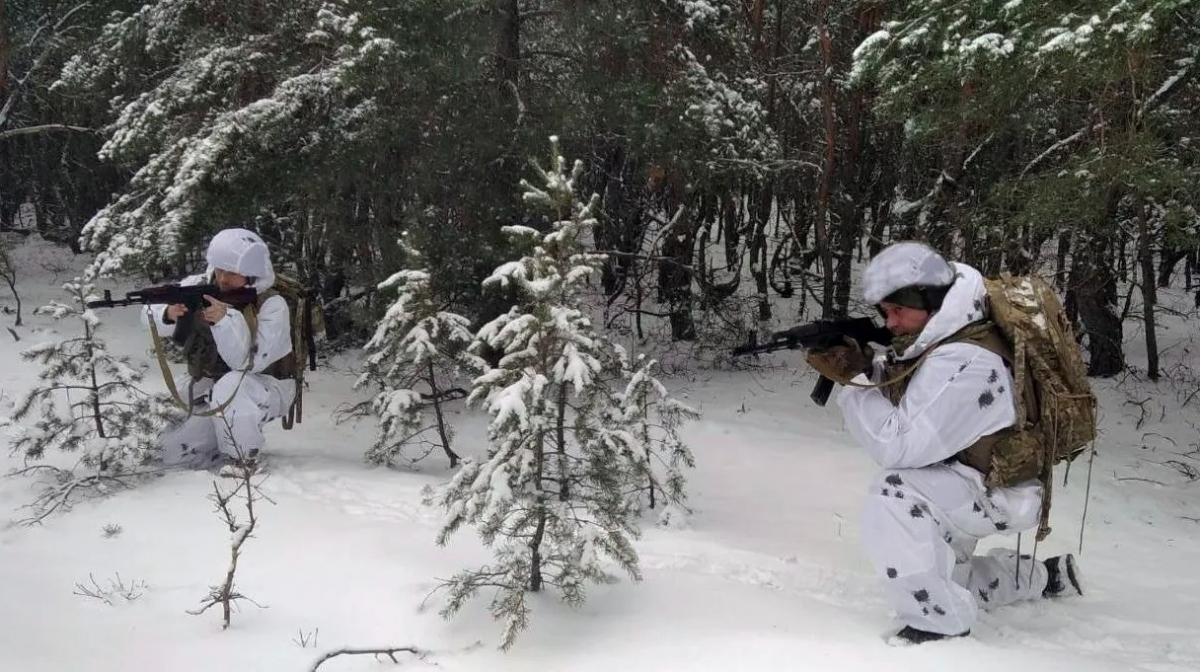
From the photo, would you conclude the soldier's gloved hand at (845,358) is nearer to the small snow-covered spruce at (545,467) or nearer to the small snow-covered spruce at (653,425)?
the small snow-covered spruce at (545,467)

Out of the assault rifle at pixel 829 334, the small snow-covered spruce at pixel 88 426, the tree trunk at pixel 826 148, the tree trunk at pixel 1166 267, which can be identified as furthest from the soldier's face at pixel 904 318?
the tree trunk at pixel 1166 267

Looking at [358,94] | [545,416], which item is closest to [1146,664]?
[545,416]

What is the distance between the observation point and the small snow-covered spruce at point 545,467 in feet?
10.9

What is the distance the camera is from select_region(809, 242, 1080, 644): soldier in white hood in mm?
3164

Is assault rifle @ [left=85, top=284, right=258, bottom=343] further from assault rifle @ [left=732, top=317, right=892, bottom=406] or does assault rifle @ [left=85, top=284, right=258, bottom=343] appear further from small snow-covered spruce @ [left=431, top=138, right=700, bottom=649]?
assault rifle @ [left=732, top=317, right=892, bottom=406]

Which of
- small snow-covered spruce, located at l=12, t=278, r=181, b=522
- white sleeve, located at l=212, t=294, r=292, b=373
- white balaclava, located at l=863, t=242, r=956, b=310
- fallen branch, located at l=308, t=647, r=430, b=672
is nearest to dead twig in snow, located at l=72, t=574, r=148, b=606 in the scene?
fallen branch, located at l=308, t=647, r=430, b=672

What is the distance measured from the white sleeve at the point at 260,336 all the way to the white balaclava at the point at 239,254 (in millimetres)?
203

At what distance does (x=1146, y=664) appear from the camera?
3.11m

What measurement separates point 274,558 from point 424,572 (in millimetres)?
783

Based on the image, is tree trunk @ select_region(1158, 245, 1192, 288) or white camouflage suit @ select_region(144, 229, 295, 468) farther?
A: tree trunk @ select_region(1158, 245, 1192, 288)

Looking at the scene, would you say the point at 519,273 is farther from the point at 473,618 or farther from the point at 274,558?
the point at 274,558

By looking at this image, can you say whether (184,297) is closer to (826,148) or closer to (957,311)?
(957,311)

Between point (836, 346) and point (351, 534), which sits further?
point (351, 534)

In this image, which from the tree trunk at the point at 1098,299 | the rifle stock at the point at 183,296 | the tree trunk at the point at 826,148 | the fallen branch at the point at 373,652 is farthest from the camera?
the tree trunk at the point at 826,148
